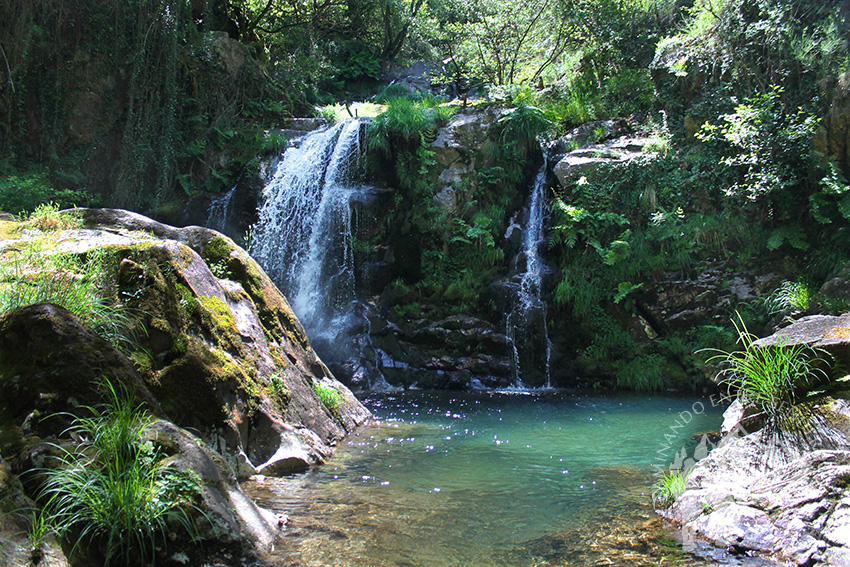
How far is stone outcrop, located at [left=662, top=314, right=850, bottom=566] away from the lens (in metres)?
3.13

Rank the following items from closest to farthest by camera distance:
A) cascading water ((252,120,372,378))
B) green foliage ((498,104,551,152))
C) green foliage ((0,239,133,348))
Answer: green foliage ((0,239,133,348)), cascading water ((252,120,372,378)), green foliage ((498,104,551,152))

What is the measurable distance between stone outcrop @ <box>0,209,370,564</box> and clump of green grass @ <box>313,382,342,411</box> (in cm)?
6

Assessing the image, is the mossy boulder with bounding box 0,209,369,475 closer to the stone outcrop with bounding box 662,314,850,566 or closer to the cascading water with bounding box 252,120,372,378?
the stone outcrop with bounding box 662,314,850,566

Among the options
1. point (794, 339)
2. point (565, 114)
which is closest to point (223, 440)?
point (794, 339)

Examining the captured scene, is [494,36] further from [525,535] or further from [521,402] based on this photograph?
[525,535]

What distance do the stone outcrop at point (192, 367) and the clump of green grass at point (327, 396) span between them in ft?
0.20

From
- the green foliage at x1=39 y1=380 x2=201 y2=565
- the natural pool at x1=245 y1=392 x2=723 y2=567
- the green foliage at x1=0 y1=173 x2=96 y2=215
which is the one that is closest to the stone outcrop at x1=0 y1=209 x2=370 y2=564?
the green foliage at x1=39 y1=380 x2=201 y2=565

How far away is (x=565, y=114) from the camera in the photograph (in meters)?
14.3

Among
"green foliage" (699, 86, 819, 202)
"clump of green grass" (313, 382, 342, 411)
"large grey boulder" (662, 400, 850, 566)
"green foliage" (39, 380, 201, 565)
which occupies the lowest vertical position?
"large grey boulder" (662, 400, 850, 566)

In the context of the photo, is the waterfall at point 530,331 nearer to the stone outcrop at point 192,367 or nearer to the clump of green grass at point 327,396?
the stone outcrop at point 192,367

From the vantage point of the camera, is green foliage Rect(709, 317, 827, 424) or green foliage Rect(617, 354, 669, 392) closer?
green foliage Rect(709, 317, 827, 424)

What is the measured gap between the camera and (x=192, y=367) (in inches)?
167

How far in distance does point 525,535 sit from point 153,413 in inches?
105

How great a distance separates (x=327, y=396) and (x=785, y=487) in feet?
16.2
